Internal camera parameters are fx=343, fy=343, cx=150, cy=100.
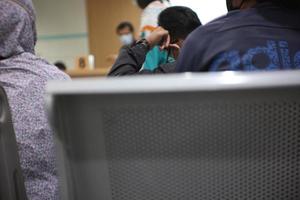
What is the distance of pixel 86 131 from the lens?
49 cm

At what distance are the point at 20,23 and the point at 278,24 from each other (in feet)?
2.19

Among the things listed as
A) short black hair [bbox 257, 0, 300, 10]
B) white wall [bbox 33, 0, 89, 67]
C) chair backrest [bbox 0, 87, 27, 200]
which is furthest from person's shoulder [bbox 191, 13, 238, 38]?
white wall [bbox 33, 0, 89, 67]

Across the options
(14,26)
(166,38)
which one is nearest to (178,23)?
(166,38)

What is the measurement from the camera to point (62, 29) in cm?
532

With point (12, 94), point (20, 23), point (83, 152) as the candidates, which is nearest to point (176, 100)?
point (83, 152)

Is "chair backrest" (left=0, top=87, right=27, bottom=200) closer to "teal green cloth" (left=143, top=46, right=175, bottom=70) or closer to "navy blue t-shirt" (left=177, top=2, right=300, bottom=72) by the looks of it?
"navy blue t-shirt" (left=177, top=2, right=300, bottom=72)

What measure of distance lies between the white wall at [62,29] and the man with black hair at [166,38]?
171 inches

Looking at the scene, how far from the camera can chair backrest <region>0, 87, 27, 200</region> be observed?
64 cm

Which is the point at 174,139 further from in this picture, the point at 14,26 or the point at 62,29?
the point at 62,29

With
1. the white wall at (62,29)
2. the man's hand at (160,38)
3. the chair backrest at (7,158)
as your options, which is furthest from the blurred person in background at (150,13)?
the white wall at (62,29)

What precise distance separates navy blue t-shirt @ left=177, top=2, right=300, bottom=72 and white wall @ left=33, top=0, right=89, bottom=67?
4726mm

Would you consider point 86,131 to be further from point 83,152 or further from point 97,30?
point 97,30

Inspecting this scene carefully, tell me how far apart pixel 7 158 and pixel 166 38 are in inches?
24.8

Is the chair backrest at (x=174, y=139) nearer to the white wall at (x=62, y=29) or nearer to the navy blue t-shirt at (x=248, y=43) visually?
the navy blue t-shirt at (x=248, y=43)
